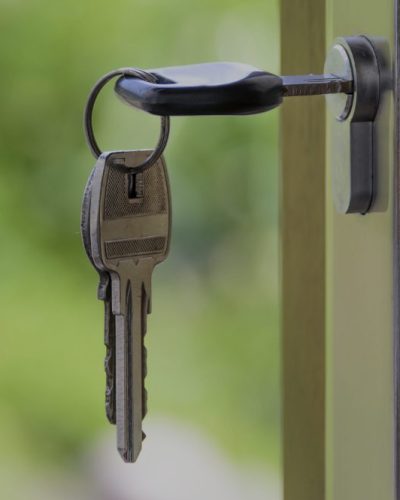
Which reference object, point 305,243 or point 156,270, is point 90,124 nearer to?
point 305,243

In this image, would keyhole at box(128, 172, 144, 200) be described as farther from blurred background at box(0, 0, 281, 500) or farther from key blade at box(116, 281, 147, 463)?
blurred background at box(0, 0, 281, 500)

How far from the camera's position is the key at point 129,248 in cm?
37

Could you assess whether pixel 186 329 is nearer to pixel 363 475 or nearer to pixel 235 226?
pixel 235 226

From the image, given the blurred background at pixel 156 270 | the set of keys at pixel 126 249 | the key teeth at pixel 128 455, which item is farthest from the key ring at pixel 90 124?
the blurred background at pixel 156 270

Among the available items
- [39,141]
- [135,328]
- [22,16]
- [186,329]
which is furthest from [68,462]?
[135,328]

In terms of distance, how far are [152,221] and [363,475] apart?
13cm

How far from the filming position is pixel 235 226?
0.83 m

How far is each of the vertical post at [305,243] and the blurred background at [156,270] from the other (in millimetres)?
277

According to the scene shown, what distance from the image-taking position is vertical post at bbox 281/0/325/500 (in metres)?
0.51

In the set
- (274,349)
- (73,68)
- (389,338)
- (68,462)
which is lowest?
(68,462)

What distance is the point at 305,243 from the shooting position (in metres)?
0.52

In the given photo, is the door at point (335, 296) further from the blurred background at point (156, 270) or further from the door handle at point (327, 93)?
the blurred background at point (156, 270)

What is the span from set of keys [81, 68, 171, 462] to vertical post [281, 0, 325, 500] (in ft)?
0.46

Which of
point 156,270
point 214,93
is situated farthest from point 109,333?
point 156,270
